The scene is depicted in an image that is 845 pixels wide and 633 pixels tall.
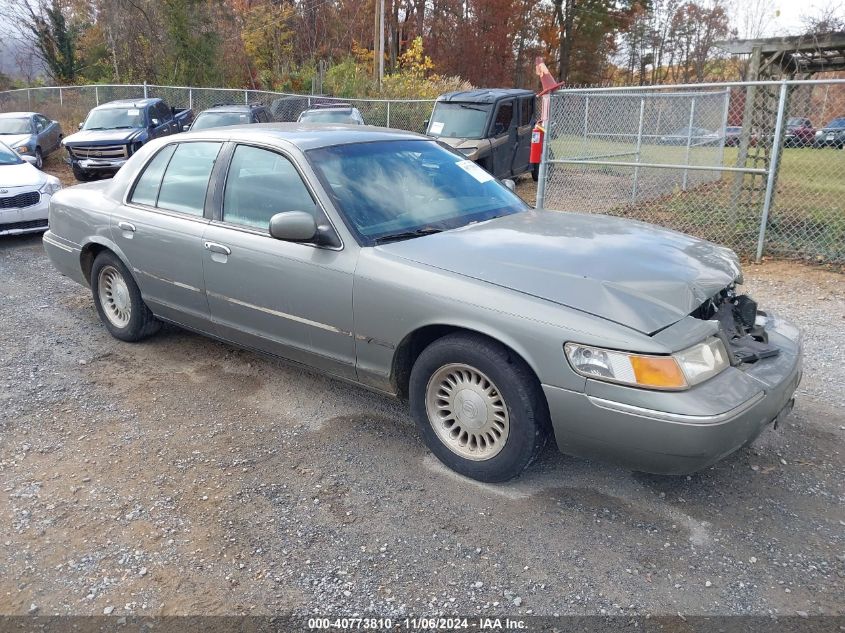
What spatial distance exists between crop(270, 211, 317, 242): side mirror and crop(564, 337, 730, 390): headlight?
1475 mm

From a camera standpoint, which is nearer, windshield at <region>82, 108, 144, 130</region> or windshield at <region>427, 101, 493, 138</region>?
windshield at <region>427, 101, 493, 138</region>

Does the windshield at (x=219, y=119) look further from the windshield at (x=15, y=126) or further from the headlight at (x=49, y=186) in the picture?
the headlight at (x=49, y=186)

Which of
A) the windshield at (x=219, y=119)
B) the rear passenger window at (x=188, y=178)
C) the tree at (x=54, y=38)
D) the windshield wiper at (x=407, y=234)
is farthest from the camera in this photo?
the tree at (x=54, y=38)

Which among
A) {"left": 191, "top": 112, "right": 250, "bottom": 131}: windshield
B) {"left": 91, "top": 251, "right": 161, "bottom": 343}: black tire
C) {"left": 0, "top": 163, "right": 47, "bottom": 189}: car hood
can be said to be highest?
{"left": 191, "top": 112, "right": 250, "bottom": 131}: windshield

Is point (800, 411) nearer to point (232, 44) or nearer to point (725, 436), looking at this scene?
point (725, 436)

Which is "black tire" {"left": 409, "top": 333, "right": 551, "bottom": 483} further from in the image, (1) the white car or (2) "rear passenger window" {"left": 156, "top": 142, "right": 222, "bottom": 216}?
(1) the white car

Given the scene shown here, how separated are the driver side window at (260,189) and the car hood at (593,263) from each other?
0.74 metres

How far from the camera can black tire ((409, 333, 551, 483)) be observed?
3.09m

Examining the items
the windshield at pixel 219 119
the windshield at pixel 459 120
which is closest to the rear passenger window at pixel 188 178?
the windshield at pixel 459 120

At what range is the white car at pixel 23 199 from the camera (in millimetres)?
8750

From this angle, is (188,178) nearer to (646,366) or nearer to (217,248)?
(217,248)

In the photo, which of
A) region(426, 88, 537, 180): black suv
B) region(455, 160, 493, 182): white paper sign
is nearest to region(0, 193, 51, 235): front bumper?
region(455, 160, 493, 182): white paper sign

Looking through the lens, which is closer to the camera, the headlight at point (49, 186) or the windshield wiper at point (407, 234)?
the windshield wiper at point (407, 234)

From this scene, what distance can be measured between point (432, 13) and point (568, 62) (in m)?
10.9
